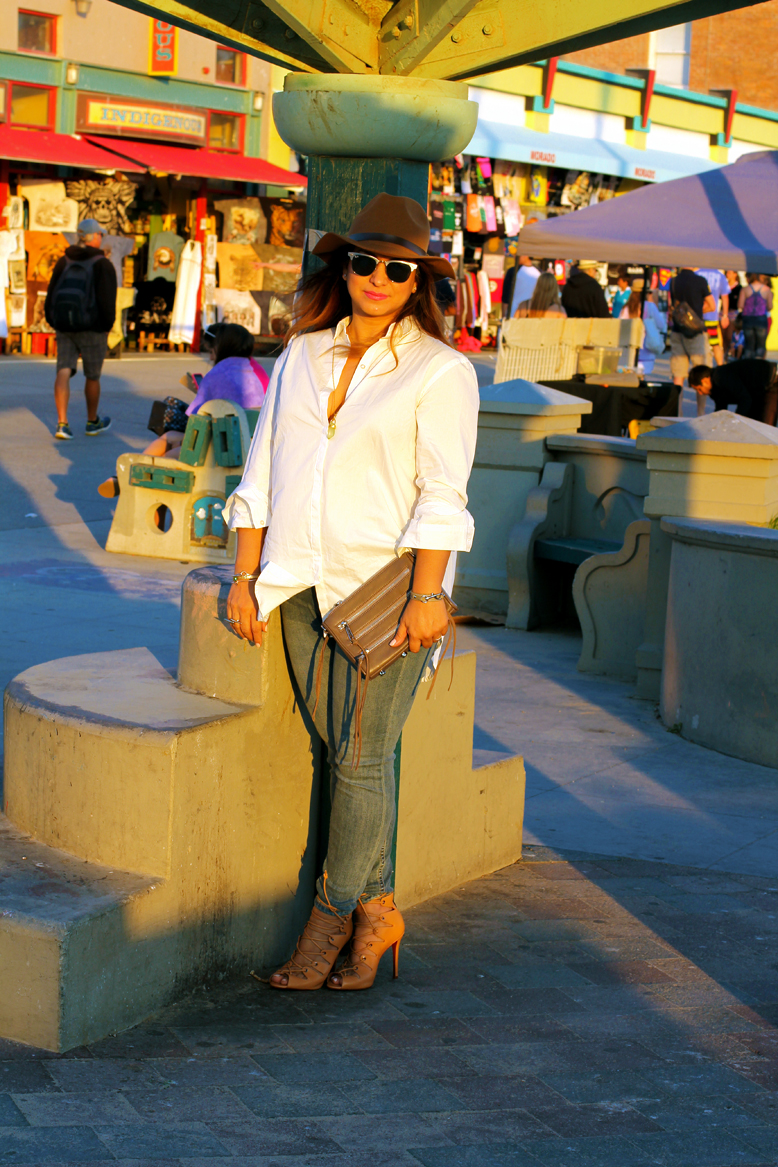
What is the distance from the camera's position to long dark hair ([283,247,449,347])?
3322 millimetres

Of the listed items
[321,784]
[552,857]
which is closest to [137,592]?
[552,857]

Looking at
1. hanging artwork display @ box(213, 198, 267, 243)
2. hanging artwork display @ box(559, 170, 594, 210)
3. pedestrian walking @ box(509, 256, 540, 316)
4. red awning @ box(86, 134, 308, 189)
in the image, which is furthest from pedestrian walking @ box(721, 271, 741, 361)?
hanging artwork display @ box(213, 198, 267, 243)

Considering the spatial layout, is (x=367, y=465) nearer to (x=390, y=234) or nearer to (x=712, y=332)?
(x=390, y=234)

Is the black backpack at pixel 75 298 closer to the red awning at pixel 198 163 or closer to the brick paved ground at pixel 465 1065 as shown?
the red awning at pixel 198 163

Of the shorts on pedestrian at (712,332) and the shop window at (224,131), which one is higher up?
the shop window at (224,131)

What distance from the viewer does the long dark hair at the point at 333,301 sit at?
3.32m

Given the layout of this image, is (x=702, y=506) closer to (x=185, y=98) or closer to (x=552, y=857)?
(x=552, y=857)

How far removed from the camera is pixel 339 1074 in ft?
9.83

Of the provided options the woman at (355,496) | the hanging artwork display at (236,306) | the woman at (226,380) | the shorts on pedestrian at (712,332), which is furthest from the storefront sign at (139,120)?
the woman at (355,496)

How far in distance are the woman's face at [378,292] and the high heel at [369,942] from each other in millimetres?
1479

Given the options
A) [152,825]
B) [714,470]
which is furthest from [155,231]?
[152,825]

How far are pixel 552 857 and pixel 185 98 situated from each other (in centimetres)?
1939

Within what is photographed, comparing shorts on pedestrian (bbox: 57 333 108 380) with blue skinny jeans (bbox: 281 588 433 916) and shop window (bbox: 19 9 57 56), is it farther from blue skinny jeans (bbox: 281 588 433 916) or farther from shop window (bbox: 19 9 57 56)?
blue skinny jeans (bbox: 281 588 433 916)

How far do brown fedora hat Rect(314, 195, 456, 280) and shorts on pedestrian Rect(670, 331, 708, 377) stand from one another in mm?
14403
